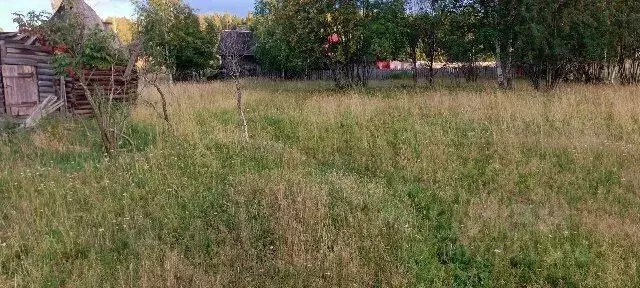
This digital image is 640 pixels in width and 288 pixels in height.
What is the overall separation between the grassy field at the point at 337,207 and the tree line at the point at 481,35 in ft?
21.2

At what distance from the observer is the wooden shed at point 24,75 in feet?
47.8

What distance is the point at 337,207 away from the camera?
5367mm

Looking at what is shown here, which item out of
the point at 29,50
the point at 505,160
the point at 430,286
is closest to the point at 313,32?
the point at 29,50

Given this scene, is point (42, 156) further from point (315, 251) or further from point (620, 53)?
point (620, 53)

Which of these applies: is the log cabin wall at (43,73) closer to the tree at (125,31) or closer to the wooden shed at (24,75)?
the wooden shed at (24,75)

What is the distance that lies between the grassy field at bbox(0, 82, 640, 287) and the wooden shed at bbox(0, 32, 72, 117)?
20.0 feet

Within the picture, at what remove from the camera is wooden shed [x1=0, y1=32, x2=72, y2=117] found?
14574mm

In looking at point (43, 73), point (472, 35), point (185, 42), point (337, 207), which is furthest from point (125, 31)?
point (337, 207)

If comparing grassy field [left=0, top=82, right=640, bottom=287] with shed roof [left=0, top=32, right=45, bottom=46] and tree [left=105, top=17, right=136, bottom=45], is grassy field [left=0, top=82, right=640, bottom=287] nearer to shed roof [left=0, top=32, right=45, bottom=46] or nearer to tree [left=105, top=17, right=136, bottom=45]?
shed roof [left=0, top=32, right=45, bottom=46]

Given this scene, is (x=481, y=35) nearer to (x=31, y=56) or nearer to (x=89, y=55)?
(x=89, y=55)

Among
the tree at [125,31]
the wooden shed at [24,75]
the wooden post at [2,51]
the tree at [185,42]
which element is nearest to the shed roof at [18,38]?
Result: the wooden shed at [24,75]

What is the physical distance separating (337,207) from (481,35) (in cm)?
1255

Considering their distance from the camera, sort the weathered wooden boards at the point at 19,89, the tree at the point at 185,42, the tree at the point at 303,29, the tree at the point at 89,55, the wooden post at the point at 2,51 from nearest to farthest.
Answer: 1. the tree at the point at 89,55
2. the wooden post at the point at 2,51
3. the weathered wooden boards at the point at 19,89
4. the tree at the point at 303,29
5. the tree at the point at 185,42

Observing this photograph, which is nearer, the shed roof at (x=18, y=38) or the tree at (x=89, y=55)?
the tree at (x=89, y=55)
